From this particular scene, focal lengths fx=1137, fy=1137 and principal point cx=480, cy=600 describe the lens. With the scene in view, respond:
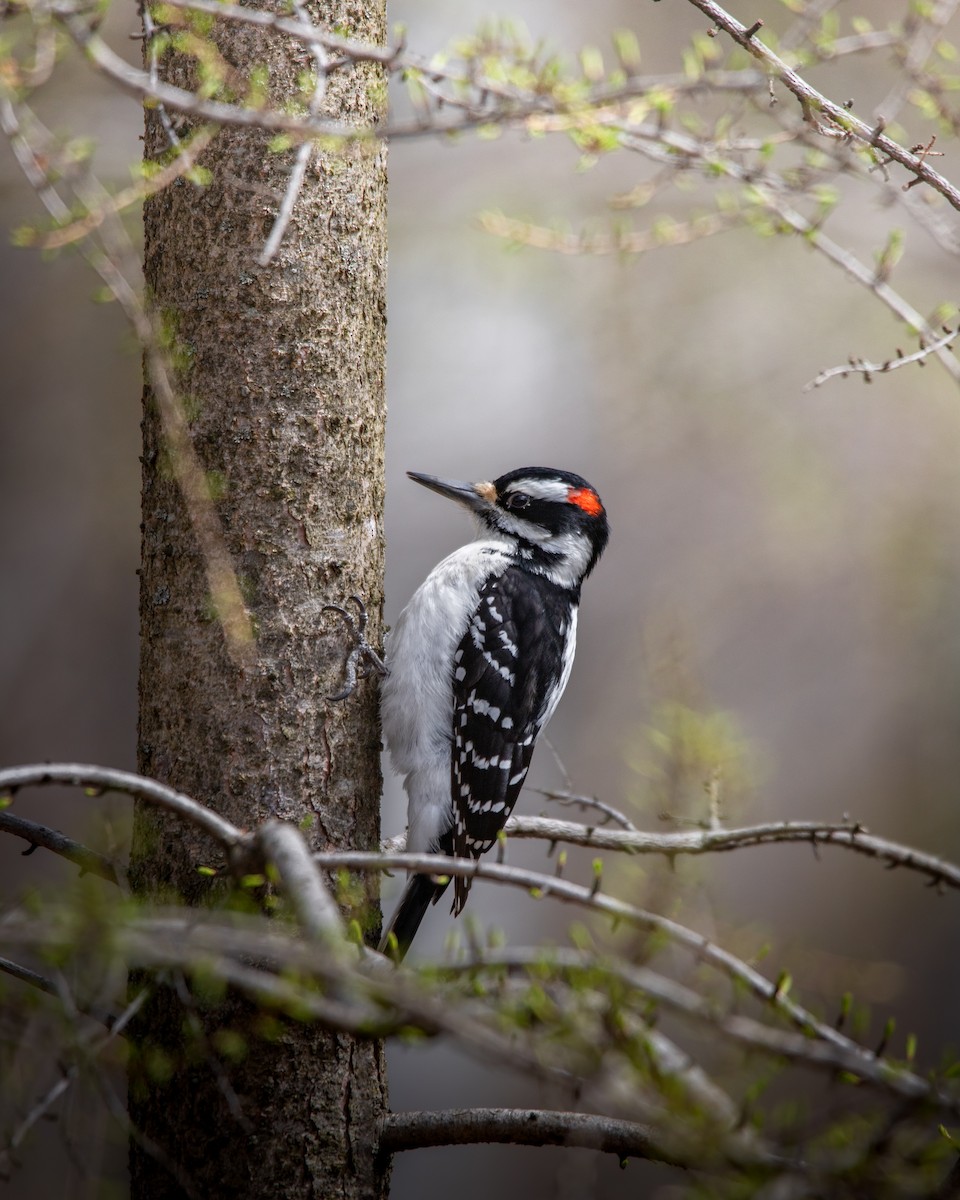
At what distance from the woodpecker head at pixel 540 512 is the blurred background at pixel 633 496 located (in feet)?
7.91

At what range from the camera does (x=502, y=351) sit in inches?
286

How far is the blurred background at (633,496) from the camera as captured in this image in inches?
244

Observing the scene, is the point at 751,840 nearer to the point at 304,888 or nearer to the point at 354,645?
the point at 354,645

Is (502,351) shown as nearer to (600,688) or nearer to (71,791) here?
(600,688)

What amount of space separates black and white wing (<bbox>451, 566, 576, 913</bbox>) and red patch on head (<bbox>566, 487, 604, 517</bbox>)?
13.7 inches

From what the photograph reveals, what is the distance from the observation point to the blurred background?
20.3 ft

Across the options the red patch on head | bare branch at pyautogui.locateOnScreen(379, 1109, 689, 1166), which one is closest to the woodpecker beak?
the red patch on head

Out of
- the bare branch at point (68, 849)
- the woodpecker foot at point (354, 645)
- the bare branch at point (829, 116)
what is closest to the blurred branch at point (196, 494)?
the woodpecker foot at point (354, 645)

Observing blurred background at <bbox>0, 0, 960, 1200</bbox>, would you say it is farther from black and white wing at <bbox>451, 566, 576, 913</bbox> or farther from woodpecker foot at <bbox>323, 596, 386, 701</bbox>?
woodpecker foot at <bbox>323, 596, 386, 701</bbox>

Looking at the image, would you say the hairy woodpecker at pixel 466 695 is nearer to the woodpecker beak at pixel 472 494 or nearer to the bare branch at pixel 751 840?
the woodpecker beak at pixel 472 494

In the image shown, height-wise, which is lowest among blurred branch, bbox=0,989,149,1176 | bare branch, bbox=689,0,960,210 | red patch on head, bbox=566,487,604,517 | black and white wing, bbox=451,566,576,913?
blurred branch, bbox=0,989,149,1176

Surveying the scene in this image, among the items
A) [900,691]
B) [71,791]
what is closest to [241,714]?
[71,791]

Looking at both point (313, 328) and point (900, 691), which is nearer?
point (313, 328)

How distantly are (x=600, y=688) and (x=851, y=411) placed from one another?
2495mm
